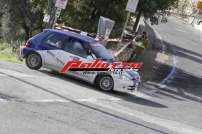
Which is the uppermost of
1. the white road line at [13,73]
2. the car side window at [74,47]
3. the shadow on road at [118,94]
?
the car side window at [74,47]

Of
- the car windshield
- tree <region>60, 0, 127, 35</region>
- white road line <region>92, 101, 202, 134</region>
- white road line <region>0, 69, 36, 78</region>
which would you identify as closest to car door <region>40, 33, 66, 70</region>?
the car windshield

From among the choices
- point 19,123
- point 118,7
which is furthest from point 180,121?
point 118,7

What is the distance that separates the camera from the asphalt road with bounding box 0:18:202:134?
1138 cm

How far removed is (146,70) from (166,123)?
15940 mm

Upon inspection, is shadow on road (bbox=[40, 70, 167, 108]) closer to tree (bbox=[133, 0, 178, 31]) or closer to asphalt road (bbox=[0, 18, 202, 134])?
asphalt road (bbox=[0, 18, 202, 134])

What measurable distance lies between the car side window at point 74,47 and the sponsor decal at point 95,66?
344 mm

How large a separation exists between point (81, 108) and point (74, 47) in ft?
20.2

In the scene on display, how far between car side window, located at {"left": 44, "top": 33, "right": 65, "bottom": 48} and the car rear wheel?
1.92m

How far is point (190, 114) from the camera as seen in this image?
17922mm

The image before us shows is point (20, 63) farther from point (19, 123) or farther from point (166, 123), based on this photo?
point (19, 123)

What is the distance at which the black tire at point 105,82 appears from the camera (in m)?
19.1

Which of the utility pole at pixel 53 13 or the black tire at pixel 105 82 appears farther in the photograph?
the utility pole at pixel 53 13

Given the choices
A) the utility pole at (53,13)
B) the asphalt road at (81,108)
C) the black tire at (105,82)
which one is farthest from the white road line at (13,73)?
the utility pole at (53,13)

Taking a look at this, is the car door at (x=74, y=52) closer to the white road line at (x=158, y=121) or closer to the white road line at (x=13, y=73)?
the white road line at (x=13, y=73)
